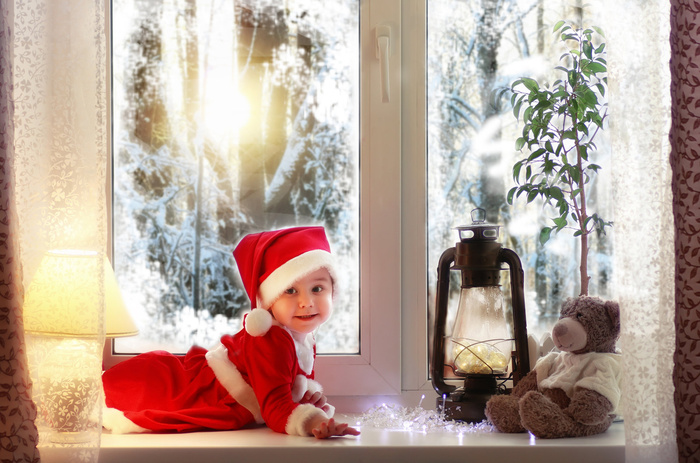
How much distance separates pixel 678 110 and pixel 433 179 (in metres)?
0.63

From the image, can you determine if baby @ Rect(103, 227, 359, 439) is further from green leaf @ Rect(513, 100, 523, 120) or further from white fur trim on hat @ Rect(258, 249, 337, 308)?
green leaf @ Rect(513, 100, 523, 120)

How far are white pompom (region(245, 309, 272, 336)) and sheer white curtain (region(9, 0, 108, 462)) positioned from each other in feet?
1.01

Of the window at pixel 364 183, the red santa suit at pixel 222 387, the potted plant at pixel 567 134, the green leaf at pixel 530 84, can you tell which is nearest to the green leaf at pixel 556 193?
the potted plant at pixel 567 134

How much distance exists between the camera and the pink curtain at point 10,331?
1.25 metres

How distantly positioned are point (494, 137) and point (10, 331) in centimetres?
120

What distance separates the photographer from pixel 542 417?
1.39 meters

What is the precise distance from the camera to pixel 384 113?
1.75 meters

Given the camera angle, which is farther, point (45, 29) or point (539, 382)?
point (539, 382)

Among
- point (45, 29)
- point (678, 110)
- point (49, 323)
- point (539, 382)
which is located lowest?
point (539, 382)

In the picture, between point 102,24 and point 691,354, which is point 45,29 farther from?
point 691,354

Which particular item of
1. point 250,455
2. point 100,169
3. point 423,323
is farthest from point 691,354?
point 100,169

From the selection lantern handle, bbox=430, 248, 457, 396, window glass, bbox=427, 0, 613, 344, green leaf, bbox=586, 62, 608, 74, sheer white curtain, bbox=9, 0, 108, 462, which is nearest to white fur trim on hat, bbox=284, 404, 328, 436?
lantern handle, bbox=430, 248, 457, 396

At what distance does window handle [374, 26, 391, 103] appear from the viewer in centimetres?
172

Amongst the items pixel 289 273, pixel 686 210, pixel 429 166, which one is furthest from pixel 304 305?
pixel 686 210
